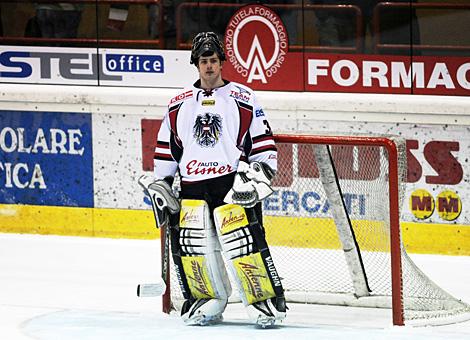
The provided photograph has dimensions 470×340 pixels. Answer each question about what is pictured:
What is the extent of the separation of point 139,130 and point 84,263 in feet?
3.21

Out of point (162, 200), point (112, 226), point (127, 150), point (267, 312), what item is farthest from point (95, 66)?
point (267, 312)

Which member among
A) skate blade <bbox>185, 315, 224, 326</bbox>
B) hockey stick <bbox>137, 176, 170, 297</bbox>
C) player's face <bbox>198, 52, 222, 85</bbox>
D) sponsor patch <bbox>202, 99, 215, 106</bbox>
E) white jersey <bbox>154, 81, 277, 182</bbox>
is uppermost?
player's face <bbox>198, 52, 222, 85</bbox>

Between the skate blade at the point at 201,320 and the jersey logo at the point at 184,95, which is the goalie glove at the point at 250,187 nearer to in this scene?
the jersey logo at the point at 184,95

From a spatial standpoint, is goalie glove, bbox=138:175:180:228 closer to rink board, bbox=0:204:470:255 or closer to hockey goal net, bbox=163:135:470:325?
hockey goal net, bbox=163:135:470:325

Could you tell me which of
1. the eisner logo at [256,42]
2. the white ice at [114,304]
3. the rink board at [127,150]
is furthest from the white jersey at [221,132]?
the eisner logo at [256,42]

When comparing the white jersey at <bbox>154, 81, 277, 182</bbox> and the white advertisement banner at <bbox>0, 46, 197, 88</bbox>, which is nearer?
the white jersey at <bbox>154, 81, 277, 182</bbox>

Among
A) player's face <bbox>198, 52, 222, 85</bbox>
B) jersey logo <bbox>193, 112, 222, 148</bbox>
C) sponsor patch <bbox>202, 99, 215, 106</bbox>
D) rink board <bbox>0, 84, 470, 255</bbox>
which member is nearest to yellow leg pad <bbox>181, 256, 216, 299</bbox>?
jersey logo <bbox>193, 112, 222, 148</bbox>

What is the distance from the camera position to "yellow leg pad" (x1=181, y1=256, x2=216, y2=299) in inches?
248

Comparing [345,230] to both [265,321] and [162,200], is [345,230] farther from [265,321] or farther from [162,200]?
[162,200]

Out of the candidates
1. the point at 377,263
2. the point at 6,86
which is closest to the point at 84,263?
the point at 6,86

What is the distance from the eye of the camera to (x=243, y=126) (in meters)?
6.24

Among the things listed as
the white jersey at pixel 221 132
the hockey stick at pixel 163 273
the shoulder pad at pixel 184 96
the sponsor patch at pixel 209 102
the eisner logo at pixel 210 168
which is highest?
the shoulder pad at pixel 184 96

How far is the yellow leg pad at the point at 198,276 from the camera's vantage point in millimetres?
6293

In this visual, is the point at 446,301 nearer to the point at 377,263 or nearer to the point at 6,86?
the point at 377,263
